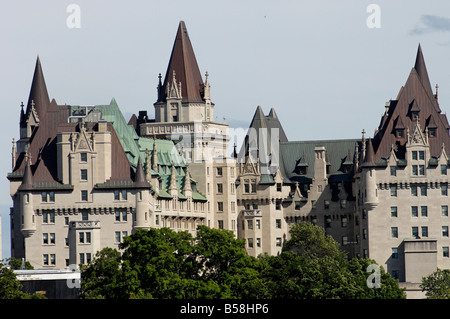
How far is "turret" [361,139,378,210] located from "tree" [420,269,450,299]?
17.7m

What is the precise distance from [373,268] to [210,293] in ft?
70.4

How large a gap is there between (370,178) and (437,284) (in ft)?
94.7

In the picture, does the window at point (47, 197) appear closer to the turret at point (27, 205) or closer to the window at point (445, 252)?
the turret at point (27, 205)

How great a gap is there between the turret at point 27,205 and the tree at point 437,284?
4733cm

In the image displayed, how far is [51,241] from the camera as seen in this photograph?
181375mm

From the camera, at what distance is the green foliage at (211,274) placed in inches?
5630

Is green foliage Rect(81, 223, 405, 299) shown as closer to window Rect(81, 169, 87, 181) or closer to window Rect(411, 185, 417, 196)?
window Rect(81, 169, 87, 181)

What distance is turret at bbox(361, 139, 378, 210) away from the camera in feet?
625

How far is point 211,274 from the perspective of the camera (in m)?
154

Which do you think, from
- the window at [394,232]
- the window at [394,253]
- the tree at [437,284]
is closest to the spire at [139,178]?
the window at [394,232]

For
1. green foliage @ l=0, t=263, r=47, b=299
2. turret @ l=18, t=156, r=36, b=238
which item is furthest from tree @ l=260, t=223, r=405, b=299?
turret @ l=18, t=156, r=36, b=238

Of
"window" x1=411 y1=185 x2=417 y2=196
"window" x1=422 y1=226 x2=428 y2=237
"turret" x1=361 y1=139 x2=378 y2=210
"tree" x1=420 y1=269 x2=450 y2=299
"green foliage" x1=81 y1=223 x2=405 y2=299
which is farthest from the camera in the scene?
"turret" x1=361 y1=139 x2=378 y2=210

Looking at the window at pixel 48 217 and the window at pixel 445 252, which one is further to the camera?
the window at pixel 445 252
